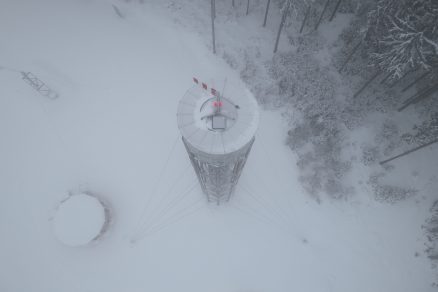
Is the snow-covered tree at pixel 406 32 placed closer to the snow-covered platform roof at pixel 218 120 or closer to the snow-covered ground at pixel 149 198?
the snow-covered ground at pixel 149 198

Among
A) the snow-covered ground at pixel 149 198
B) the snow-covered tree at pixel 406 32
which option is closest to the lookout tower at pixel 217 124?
the snow-covered ground at pixel 149 198

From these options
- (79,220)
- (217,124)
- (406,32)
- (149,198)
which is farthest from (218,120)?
(406,32)

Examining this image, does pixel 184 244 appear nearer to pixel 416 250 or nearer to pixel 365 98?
pixel 416 250

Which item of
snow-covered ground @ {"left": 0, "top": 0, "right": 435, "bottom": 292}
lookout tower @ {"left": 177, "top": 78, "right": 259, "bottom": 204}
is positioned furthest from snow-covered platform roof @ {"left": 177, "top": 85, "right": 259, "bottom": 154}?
snow-covered ground @ {"left": 0, "top": 0, "right": 435, "bottom": 292}

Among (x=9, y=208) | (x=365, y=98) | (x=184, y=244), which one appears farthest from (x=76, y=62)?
(x=365, y=98)

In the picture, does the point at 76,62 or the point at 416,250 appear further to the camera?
the point at 76,62

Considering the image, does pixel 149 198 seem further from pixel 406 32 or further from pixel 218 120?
pixel 406 32
